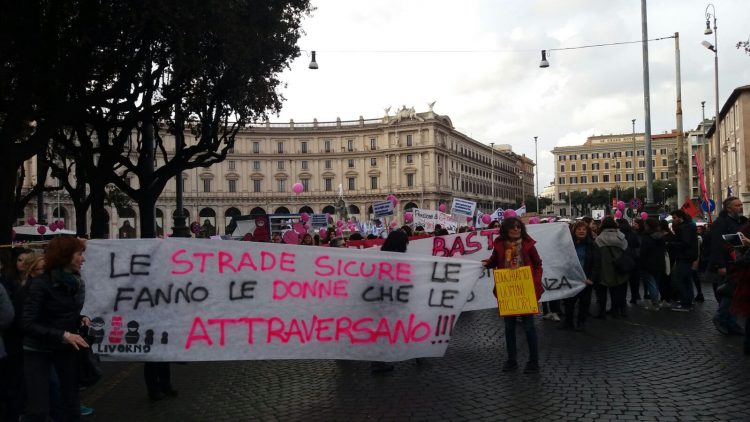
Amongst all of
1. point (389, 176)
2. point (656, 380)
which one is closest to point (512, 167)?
point (389, 176)

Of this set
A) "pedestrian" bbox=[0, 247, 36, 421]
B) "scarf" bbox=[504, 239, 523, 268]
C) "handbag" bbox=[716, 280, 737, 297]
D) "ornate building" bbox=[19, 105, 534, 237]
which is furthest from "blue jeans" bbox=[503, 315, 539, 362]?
"ornate building" bbox=[19, 105, 534, 237]

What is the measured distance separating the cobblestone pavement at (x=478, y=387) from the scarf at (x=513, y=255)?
119 centimetres

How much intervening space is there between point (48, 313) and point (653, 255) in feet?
32.4

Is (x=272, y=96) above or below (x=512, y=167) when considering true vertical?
below

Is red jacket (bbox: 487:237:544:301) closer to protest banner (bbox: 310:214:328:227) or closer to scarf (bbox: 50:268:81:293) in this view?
scarf (bbox: 50:268:81:293)

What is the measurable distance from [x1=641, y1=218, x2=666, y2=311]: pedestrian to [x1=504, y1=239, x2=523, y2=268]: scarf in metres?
5.35

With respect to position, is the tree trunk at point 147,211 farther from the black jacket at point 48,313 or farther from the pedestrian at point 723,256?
the pedestrian at point 723,256

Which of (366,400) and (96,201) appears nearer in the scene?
(366,400)

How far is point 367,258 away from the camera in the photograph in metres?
6.71

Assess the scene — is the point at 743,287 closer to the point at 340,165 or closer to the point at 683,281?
the point at 683,281

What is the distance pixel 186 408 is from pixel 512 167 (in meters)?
145

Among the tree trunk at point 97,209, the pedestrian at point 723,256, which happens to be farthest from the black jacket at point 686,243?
the tree trunk at point 97,209

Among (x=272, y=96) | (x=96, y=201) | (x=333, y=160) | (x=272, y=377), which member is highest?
(x=333, y=160)

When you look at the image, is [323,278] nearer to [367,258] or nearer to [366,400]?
[367,258]
